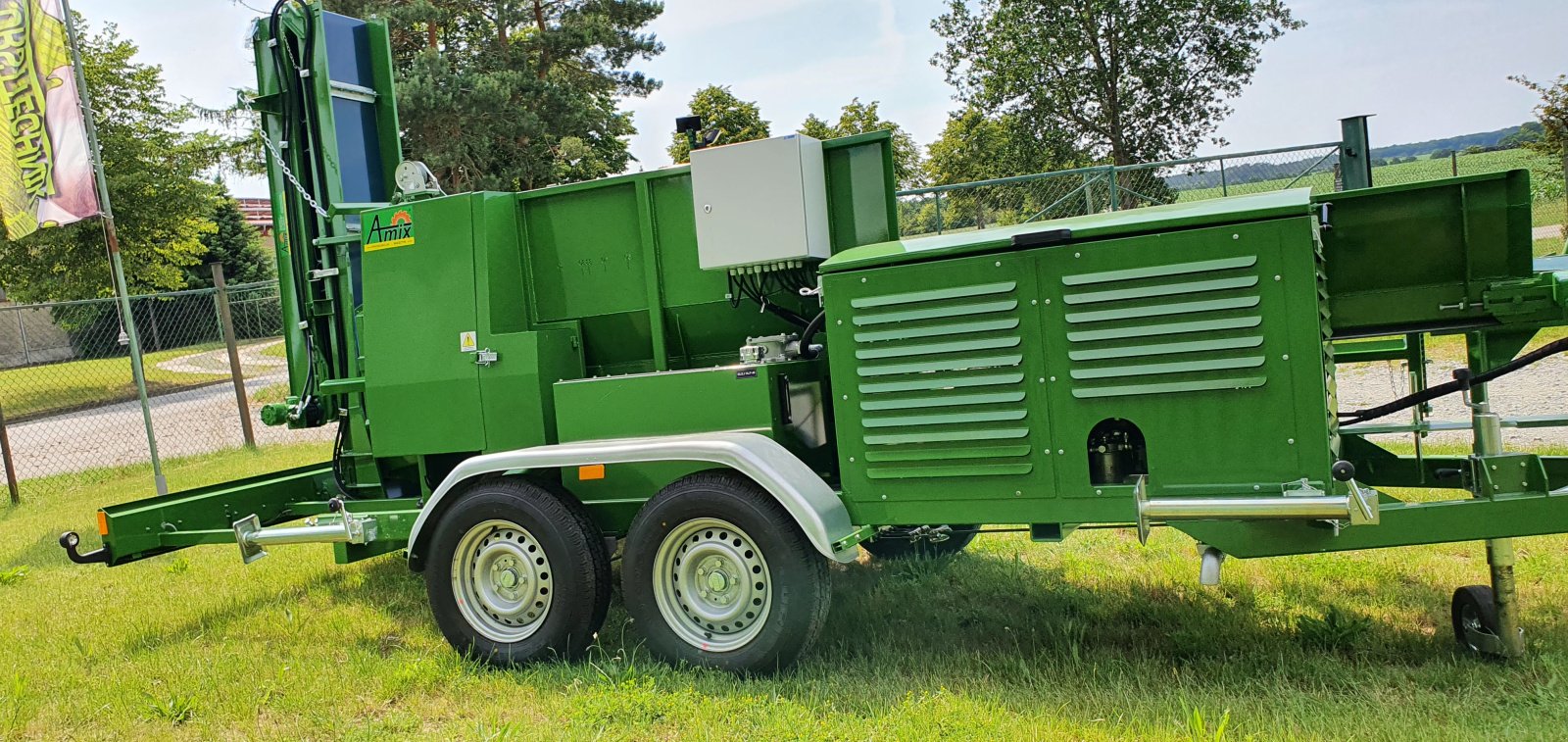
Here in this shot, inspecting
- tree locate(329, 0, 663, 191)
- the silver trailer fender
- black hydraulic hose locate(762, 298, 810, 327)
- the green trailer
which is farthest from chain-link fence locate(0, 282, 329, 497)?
black hydraulic hose locate(762, 298, 810, 327)

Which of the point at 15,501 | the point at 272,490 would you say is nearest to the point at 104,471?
the point at 15,501

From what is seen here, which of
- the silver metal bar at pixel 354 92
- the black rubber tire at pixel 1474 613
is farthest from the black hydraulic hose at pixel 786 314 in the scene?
the silver metal bar at pixel 354 92

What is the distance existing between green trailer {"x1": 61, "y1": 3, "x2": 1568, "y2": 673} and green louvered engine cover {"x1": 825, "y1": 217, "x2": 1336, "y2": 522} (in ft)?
0.03

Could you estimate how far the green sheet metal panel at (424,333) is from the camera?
17.1 feet

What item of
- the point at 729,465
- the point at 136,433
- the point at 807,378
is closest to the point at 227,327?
the point at 136,433

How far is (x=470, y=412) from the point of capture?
523 centimetres

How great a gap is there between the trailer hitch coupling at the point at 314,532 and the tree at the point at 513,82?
706 inches

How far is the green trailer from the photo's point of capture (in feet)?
12.3

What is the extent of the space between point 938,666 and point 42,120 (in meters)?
8.84

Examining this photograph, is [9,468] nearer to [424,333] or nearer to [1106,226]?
[424,333]

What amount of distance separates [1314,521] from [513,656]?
10.7 ft

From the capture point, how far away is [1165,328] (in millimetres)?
3773

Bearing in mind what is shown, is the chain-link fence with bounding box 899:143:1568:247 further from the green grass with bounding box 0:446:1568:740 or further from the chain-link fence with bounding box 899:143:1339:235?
the green grass with bounding box 0:446:1568:740

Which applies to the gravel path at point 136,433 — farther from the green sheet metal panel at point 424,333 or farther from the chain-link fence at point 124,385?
the green sheet metal panel at point 424,333
